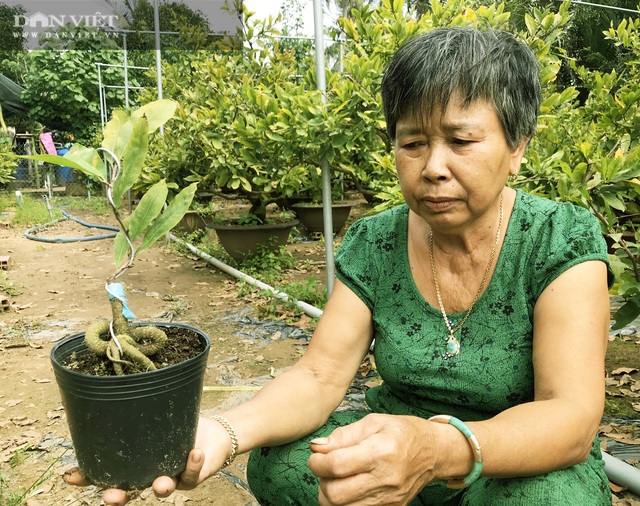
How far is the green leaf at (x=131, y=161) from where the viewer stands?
1124 mm

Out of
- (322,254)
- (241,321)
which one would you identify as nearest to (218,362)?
(241,321)

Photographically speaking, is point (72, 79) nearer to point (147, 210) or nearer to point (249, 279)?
point (249, 279)

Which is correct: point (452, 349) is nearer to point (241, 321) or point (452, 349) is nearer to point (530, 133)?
point (530, 133)

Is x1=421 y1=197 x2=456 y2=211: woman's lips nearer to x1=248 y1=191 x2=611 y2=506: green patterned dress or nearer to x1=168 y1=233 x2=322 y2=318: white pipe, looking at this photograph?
x1=248 y1=191 x2=611 y2=506: green patterned dress

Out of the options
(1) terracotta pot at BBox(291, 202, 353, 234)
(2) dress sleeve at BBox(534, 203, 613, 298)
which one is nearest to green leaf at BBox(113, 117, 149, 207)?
(2) dress sleeve at BBox(534, 203, 613, 298)

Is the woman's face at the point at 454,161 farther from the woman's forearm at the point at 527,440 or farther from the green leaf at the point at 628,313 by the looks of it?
the green leaf at the point at 628,313

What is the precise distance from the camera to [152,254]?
6.90 m

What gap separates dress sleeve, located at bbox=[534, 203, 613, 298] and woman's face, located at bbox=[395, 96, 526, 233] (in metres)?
0.17

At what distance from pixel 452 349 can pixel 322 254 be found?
5032 millimetres

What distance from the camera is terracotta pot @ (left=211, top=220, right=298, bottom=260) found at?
18.4 feet

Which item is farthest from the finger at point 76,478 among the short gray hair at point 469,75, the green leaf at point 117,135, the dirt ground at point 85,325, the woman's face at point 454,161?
the dirt ground at point 85,325

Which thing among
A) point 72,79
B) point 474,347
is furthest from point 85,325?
point 72,79

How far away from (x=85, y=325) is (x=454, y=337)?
3483 mm

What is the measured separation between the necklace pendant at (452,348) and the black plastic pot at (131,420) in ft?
2.02
